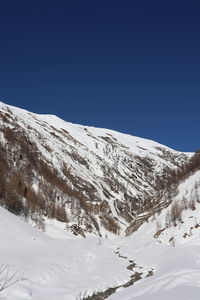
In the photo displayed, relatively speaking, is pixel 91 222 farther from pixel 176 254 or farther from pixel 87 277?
pixel 87 277

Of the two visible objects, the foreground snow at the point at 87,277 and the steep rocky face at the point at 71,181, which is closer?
the foreground snow at the point at 87,277

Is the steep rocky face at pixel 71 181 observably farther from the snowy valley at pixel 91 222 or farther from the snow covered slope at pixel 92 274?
the snow covered slope at pixel 92 274

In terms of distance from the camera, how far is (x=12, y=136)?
5831 centimetres

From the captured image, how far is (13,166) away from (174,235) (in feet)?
108

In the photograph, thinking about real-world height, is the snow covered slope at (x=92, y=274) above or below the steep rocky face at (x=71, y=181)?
below

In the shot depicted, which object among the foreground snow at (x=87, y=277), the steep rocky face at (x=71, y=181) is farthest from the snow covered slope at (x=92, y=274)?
the steep rocky face at (x=71, y=181)

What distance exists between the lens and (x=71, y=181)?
6912 centimetres

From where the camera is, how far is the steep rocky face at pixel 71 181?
4656cm

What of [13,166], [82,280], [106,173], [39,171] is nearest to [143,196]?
[106,173]

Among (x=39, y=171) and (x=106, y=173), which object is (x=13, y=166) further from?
(x=106, y=173)

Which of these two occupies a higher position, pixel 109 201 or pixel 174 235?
pixel 109 201

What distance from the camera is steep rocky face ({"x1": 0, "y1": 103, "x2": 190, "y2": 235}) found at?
4656 cm

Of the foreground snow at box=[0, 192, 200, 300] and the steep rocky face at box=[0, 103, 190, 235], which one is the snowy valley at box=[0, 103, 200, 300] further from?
the steep rocky face at box=[0, 103, 190, 235]

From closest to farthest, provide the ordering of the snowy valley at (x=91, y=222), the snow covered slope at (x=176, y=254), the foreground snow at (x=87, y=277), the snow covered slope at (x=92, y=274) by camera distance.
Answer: the snow covered slope at (x=176, y=254)
the foreground snow at (x=87, y=277)
the snow covered slope at (x=92, y=274)
the snowy valley at (x=91, y=222)
